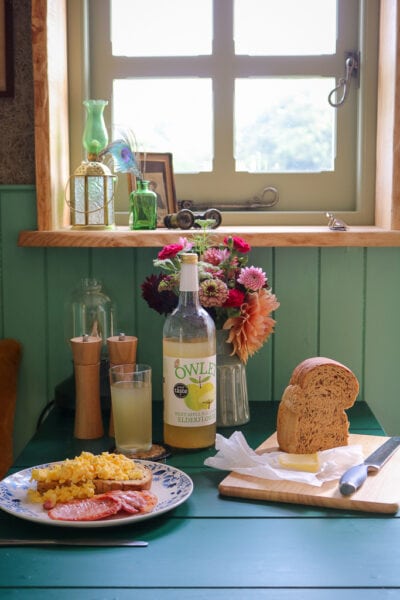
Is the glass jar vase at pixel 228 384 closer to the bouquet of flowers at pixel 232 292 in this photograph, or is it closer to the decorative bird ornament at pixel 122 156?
the bouquet of flowers at pixel 232 292

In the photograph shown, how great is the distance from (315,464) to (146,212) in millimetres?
739

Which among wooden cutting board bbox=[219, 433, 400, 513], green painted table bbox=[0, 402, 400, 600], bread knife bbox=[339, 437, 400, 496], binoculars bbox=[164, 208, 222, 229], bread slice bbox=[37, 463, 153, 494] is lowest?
green painted table bbox=[0, 402, 400, 600]

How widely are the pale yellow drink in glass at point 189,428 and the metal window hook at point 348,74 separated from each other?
82 cm

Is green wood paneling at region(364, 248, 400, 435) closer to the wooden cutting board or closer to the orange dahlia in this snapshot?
the orange dahlia

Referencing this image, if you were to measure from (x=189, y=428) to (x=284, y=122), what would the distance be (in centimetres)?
90

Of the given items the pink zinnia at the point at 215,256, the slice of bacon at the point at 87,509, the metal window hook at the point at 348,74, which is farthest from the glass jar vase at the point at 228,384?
the metal window hook at the point at 348,74

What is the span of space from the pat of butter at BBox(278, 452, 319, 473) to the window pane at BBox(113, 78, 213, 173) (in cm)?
90

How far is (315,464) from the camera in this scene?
132 cm

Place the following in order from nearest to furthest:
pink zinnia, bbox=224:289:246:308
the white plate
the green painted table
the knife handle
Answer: the green painted table
the white plate
the knife handle
pink zinnia, bbox=224:289:246:308

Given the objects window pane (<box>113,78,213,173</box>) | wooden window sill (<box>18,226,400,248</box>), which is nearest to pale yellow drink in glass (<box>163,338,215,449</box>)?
wooden window sill (<box>18,226,400,248</box>)

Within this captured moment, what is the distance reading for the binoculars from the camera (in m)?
1.83

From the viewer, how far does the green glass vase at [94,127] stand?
1855 mm

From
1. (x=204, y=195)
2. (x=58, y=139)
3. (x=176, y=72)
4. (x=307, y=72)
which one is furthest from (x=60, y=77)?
(x=307, y=72)

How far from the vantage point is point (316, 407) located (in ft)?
4.67
